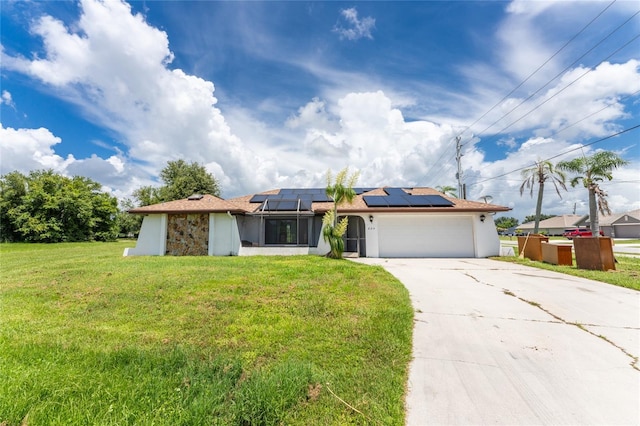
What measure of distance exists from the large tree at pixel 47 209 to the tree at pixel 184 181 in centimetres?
772

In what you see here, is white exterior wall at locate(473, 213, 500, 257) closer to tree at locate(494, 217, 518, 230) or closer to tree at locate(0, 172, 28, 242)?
tree at locate(0, 172, 28, 242)

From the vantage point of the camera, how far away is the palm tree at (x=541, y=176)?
62.2 feet

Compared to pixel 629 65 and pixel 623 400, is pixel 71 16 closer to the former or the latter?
pixel 623 400

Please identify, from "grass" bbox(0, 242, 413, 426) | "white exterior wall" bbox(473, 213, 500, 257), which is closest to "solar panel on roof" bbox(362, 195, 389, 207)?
"white exterior wall" bbox(473, 213, 500, 257)

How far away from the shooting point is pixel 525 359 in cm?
297

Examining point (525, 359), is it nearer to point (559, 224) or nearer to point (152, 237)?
point (152, 237)

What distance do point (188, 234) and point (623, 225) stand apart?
194 ft

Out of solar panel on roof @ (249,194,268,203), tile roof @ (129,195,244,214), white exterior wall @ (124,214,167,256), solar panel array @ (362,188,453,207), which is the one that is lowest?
white exterior wall @ (124,214,167,256)

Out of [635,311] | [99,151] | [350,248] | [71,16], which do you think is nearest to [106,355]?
[635,311]

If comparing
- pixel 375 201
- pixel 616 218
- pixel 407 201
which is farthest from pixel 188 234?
pixel 616 218

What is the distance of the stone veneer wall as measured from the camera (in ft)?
45.5

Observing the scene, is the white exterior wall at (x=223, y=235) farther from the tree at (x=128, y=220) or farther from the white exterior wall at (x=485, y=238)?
the tree at (x=128, y=220)

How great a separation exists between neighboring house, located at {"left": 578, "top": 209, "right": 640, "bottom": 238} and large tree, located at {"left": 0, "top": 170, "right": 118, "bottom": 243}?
71100mm

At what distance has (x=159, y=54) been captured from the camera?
9.14 m
